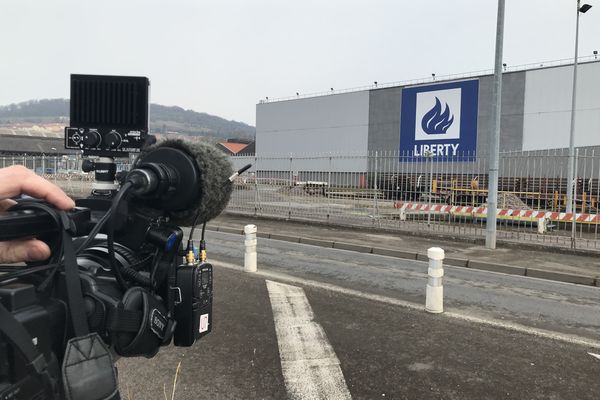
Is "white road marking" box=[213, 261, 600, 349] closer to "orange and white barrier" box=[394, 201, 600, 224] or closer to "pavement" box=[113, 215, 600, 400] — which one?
"pavement" box=[113, 215, 600, 400]

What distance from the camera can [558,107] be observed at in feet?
107

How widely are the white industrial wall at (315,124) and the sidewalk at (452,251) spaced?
2773 centimetres

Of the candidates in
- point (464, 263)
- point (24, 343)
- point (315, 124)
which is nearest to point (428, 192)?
point (464, 263)

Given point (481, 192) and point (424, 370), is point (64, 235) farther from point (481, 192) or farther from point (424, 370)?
point (481, 192)

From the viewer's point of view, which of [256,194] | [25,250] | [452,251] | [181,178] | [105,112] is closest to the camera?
[25,250]

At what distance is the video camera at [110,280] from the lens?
1312mm

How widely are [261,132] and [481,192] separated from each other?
3768 centimetres

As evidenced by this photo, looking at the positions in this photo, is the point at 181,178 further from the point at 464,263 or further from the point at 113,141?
the point at 464,263

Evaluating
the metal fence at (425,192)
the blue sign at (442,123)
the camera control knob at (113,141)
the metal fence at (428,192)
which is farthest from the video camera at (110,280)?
the blue sign at (442,123)

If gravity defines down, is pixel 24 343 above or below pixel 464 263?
above

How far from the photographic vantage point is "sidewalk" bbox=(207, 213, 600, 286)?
9.00m

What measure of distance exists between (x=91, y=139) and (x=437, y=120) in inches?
563

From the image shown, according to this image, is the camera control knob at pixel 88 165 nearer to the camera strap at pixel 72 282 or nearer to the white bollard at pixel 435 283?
the camera strap at pixel 72 282

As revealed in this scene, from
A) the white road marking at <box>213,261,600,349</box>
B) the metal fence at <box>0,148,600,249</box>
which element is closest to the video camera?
the white road marking at <box>213,261,600,349</box>
